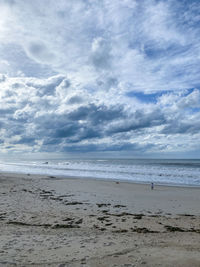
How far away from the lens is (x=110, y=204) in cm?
1425

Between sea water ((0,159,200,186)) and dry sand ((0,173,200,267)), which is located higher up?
dry sand ((0,173,200,267))

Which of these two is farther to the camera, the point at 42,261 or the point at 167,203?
the point at 167,203

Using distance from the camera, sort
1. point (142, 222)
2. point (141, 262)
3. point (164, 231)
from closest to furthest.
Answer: point (141, 262)
point (164, 231)
point (142, 222)

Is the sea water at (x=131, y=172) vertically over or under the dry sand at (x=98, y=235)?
under

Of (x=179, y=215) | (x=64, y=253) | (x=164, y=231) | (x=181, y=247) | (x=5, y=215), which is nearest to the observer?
(x=64, y=253)

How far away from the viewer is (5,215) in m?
10.5

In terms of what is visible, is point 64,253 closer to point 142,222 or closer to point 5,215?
point 142,222

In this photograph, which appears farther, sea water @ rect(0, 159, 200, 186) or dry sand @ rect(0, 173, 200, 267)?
sea water @ rect(0, 159, 200, 186)

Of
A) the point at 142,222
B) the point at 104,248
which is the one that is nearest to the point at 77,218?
the point at 142,222

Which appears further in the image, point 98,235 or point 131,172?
point 131,172

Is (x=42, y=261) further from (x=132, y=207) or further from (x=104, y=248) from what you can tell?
(x=132, y=207)

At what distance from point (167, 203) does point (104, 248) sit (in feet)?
30.4

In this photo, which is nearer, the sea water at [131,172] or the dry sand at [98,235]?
the dry sand at [98,235]

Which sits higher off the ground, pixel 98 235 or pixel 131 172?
pixel 98 235
